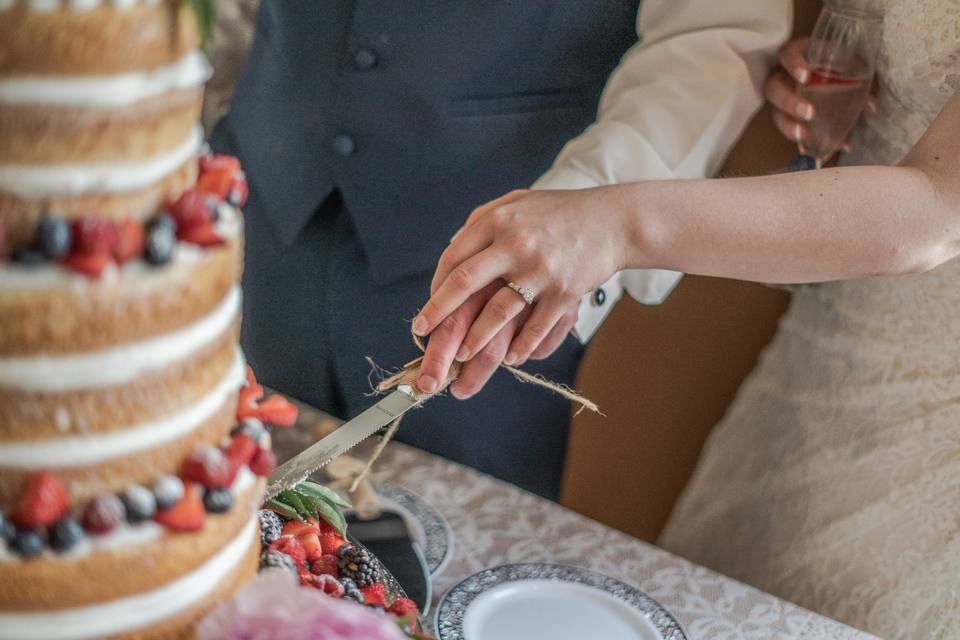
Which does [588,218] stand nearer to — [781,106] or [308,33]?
[781,106]

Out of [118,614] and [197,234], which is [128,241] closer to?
[197,234]

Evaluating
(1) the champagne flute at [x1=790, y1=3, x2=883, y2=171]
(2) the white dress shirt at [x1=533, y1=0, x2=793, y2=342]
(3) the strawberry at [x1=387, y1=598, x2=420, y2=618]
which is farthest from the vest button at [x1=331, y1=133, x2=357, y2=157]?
(3) the strawberry at [x1=387, y1=598, x2=420, y2=618]

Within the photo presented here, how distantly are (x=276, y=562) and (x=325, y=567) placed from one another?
10 cm

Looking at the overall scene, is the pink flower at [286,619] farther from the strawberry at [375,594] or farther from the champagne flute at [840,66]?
the champagne flute at [840,66]

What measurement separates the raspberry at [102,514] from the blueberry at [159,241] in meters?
0.13

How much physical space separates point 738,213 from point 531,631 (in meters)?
0.50

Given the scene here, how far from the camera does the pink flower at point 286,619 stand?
0.58 m

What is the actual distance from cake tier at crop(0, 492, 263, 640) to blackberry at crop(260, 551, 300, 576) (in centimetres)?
16

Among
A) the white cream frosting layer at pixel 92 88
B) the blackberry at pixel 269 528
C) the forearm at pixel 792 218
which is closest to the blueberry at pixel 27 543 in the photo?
the white cream frosting layer at pixel 92 88

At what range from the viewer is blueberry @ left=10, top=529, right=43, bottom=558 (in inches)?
21.9

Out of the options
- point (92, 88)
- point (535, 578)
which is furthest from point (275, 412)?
point (535, 578)

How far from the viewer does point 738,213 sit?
3.91 ft

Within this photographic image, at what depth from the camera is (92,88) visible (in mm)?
520

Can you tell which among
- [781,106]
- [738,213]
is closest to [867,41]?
[781,106]
